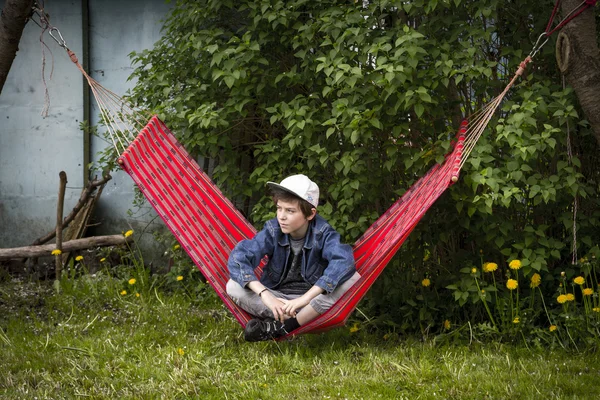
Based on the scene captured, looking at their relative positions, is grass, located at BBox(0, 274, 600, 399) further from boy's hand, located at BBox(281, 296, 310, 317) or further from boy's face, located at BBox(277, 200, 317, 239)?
boy's face, located at BBox(277, 200, 317, 239)

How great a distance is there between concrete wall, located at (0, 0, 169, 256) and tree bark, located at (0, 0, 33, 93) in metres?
2.15

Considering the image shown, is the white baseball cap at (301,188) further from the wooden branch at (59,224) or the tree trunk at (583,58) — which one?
the wooden branch at (59,224)

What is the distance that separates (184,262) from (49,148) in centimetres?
173

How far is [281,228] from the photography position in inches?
142

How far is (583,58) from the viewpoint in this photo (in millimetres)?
3018

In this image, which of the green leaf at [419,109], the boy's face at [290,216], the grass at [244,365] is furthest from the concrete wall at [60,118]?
the green leaf at [419,109]

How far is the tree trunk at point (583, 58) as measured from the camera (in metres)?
3.00

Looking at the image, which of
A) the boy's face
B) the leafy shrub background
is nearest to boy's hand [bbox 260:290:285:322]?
the boy's face

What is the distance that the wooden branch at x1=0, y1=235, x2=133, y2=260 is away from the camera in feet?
17.7

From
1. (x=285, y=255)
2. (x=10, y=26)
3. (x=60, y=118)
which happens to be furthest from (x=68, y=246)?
(x=285, y=255)

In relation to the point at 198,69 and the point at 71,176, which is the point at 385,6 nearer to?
the point at 198,69

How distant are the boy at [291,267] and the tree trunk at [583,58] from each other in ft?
3.88

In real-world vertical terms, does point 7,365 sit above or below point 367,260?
below

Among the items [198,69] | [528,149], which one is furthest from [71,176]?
[528,149]
